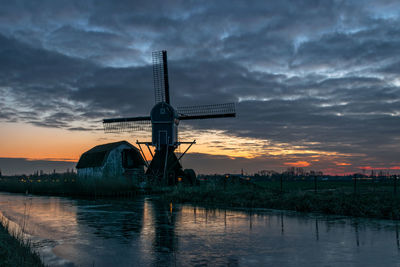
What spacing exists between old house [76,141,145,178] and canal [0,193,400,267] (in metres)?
27.9

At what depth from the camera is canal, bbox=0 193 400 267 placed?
8531 mm

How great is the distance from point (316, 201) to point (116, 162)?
30787 mm

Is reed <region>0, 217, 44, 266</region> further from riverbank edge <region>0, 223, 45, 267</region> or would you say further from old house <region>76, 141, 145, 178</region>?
old house <region>76, 141, 145, 178</region>

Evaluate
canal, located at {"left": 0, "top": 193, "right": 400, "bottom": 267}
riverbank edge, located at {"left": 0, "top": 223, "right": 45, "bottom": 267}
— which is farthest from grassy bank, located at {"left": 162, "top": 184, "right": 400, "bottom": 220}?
riverbank edge, located at {"left": 0, "top": 223, "right": 45, "bottom": 267}

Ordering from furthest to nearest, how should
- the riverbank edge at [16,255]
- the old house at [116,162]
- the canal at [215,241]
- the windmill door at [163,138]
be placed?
the old house at [116,162]
the windmill door at [163,138]
the canal at [215,241]
the riverbank edge at [16,255]

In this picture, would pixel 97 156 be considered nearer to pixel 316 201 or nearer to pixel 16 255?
pixel 316 201

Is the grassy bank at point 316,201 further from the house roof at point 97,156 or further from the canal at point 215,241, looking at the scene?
the house roof at point 97,156

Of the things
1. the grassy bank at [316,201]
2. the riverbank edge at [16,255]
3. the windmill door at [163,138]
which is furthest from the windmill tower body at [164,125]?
the riverbank edge at [16,255]

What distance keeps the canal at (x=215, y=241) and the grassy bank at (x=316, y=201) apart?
4.43 feet

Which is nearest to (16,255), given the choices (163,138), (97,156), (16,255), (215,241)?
(16,255)

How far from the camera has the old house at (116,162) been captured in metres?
44.3

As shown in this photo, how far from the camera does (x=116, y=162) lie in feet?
149

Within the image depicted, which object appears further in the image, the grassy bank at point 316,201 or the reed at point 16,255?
the grassy bank at point 316,201

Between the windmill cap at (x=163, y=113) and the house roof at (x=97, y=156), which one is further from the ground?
the windmill cap at (x=163, y=113)
